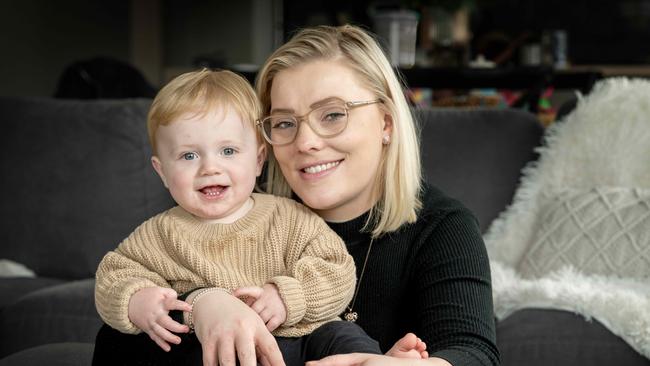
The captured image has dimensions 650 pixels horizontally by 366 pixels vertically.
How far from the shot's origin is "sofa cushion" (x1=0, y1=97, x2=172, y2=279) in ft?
8.77

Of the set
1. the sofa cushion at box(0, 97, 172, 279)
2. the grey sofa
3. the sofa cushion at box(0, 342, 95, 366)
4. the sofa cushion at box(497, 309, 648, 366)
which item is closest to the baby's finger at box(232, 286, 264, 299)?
the sofa cushion at box(0, 342, 95, 366)

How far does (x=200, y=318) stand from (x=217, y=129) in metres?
0.34

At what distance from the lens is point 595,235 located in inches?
90.1

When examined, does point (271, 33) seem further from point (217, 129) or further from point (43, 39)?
point (217, 129)

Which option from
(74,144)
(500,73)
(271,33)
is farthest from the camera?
(271,33)

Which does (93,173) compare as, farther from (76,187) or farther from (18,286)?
(18,286)

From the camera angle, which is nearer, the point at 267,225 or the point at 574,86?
the point at 267,225

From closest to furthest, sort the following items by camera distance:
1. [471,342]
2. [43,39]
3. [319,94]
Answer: [471,342] < [319,94] < [43,39]

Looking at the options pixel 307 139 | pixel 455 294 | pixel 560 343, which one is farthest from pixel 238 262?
pixel 560 343

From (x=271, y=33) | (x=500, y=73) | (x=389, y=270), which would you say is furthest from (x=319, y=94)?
(x=271, y=33)

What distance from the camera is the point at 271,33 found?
23.7ft

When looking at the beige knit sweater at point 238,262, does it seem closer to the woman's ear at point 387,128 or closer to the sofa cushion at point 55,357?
the woman's ear at point 387,128

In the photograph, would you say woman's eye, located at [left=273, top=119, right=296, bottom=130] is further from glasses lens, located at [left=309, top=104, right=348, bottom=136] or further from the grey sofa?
the grey sofa

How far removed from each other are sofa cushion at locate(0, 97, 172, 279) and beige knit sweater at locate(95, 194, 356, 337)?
1.26m
